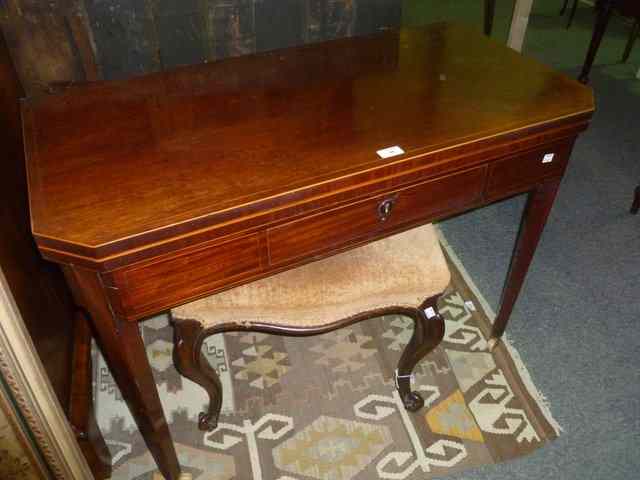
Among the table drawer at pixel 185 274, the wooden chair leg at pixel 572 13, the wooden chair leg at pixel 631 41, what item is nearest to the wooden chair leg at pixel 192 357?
the table drawer at pixel 185 274

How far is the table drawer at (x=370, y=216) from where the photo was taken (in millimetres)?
889

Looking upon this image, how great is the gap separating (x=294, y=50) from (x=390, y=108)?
0.34m

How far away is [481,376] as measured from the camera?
4.86 feet

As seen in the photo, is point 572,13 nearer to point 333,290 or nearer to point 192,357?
point 333,290

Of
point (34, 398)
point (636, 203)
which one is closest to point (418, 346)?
point (34, 398)

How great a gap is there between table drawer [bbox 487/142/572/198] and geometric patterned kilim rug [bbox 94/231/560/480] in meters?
0.63

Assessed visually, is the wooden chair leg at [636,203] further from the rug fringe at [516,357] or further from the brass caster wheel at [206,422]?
the brass caster wheel at [206,422]

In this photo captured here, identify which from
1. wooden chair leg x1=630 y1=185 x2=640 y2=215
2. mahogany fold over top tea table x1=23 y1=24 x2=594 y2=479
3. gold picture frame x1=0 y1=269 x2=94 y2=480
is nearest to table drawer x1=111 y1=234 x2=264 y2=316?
mahogany fold over top tea table x1=23 y1=24 x2=594 y2=479

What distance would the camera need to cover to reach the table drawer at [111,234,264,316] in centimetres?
79

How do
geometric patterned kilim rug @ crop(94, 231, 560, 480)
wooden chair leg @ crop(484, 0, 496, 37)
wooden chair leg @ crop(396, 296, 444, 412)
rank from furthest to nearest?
wooden chair leg @ crop(484, 0, 496, 37) < geometric patterned kilim rug @ crop(94, 231, 560, 480) < wooden chair leg @ crop(396, 296, 444, 412)

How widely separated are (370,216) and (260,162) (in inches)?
Answer: 8.5

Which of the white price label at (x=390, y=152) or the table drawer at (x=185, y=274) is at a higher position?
the white price label at (x=390, y=152)

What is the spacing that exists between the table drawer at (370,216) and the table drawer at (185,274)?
4 cm

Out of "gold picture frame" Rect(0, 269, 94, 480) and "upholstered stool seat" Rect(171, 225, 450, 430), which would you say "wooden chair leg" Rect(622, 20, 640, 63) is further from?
"gold picture frame" Rect(0, 269, 94, 480)
